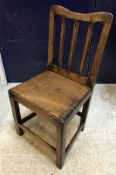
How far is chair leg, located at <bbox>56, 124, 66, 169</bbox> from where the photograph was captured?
2.86ft

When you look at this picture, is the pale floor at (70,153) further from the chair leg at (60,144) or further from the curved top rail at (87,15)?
the curved top rail at (87,15)

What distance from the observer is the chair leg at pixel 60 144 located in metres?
0.87

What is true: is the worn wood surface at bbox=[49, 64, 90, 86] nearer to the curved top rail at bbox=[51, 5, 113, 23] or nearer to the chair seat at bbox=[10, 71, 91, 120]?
the chair seat at bbox=[10, 71, 91, 120]

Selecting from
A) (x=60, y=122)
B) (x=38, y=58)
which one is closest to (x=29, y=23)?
(x=38, y=58)

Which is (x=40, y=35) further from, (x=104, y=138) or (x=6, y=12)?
(x=104, y=138)

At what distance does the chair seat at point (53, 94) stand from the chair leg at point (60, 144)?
0.07 m

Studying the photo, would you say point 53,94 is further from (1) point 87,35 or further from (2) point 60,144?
(1) point 87,35

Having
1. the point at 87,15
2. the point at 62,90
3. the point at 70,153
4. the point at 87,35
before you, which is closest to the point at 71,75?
the point at 62,90

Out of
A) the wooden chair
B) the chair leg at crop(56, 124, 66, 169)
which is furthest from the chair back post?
the chair leg at crop(56, 124, 66, 169)

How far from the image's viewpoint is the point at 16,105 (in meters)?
1.13

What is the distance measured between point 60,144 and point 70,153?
0.31 m

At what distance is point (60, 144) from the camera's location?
94 centimetres

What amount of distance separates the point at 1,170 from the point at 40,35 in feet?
3.88

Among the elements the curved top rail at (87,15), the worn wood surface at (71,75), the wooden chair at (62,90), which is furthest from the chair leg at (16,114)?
the curved top rail at (87,15)
